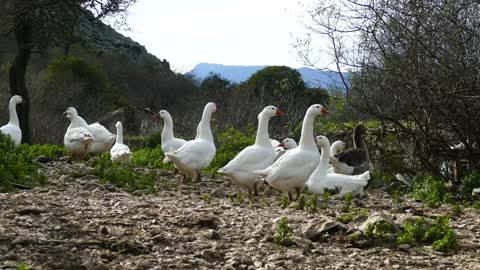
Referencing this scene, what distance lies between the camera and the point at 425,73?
10.4 m

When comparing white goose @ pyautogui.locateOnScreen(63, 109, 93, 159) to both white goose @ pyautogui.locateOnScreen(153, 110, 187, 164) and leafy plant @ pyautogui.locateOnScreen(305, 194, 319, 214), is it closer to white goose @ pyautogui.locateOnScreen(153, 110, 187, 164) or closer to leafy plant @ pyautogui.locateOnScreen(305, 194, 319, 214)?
white goose @ pyautogui.locateOnScreen(153, 110, 187, 164)

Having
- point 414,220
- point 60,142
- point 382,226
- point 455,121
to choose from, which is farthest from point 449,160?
point 60,142

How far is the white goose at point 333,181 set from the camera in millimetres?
11031

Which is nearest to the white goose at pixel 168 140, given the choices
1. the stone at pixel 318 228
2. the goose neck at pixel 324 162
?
the goose neck at pixel 324 162

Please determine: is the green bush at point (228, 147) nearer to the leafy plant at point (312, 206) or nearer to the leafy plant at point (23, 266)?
the leafy plant at point (312, 206)

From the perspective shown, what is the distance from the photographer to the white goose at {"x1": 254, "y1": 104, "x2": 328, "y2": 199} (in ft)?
33.3

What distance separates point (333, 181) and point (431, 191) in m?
1.48

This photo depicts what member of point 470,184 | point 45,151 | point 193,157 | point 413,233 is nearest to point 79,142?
point 45,151

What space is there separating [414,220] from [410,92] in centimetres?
422

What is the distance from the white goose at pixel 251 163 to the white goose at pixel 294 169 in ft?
1.53

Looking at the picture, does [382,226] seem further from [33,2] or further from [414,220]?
[33,2]

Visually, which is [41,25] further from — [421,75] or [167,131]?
[421,75]

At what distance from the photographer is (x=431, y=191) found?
1082cm

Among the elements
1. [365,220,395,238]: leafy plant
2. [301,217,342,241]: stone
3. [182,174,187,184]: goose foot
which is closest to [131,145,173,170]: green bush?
[182,174,187,184]: goose foot
